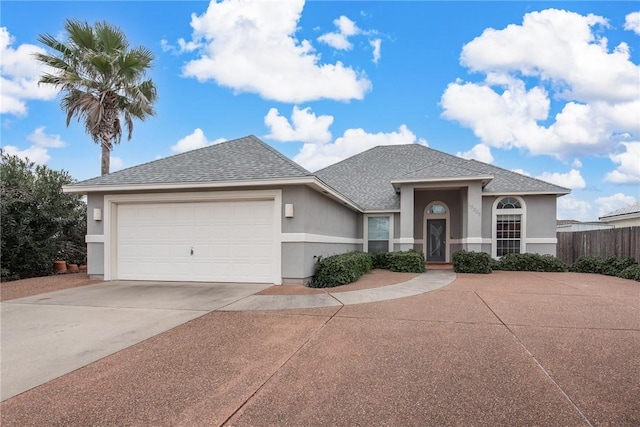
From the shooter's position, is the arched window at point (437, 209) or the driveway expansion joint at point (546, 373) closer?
the driveway expansion joint at point (546, 373)

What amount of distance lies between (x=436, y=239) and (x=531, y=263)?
14.8ft

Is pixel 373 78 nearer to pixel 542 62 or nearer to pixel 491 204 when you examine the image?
pixel 542 62

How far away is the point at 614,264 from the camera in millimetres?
12969

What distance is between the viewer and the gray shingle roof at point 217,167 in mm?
10062

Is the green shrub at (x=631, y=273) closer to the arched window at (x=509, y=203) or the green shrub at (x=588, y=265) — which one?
the green shrub at (x=588, y=265)

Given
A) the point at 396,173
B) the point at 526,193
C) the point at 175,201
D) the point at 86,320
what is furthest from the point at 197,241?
the point at 526,193

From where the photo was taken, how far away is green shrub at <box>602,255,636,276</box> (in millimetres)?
12562

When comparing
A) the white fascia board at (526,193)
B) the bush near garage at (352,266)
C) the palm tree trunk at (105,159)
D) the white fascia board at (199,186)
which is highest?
the palm tree trunk at (105,159)

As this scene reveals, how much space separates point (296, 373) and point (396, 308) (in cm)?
351

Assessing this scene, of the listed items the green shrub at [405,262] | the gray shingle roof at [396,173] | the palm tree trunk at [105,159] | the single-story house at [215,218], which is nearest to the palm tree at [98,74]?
the palm tree trunk at [105,159]

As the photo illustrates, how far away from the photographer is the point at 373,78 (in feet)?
54.2

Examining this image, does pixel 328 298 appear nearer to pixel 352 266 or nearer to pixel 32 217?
pixel 352 266

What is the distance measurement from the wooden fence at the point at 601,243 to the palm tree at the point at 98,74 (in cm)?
1929

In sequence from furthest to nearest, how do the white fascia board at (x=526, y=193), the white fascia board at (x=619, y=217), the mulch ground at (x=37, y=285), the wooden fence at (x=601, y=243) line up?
the white fascia board at (x=619, y=217) → the white fascia board at (x=526, y=193) → the wooden fence at (x=601, y=243) → the mulch ground at (x=37, y=285)
